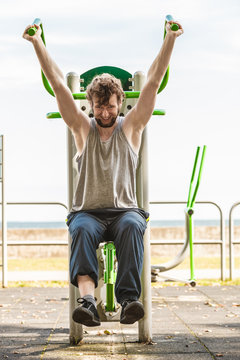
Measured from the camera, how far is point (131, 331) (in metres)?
5.45

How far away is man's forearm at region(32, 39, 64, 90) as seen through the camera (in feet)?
13.1

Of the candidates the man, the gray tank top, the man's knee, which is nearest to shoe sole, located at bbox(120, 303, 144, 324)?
the man

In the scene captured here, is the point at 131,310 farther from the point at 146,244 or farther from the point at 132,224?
the point at 146,244

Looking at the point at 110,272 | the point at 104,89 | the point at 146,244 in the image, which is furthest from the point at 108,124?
the point at 146,244

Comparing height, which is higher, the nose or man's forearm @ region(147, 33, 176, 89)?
man's forearm @ region(147, 33, 176, 89)

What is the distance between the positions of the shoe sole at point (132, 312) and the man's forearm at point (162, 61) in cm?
133

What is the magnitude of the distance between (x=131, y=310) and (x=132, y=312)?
21mm

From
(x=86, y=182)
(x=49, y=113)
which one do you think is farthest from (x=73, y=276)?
(x=49, y=113)

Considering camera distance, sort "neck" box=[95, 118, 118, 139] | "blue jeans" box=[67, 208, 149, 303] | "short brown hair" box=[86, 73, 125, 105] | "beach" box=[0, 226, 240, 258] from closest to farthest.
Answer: "blue jeans" box=[67, 208, 149, 303]
"short brown hair" box=[86, 73, 125, 105]
"neck" box=[95, 118, 118, 139]
"beach" box=[0, 226, 240, 258]

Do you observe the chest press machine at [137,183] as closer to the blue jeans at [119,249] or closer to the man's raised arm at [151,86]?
the man's raised arm at [151,86]

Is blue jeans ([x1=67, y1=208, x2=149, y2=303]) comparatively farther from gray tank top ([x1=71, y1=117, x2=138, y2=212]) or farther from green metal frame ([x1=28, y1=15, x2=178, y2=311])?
green metal frame ([x1=28, y1=15, x2=178, y2=311])

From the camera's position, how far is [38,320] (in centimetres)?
623

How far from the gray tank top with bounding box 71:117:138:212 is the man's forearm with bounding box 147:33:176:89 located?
393mm

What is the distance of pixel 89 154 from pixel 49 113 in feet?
2.85
